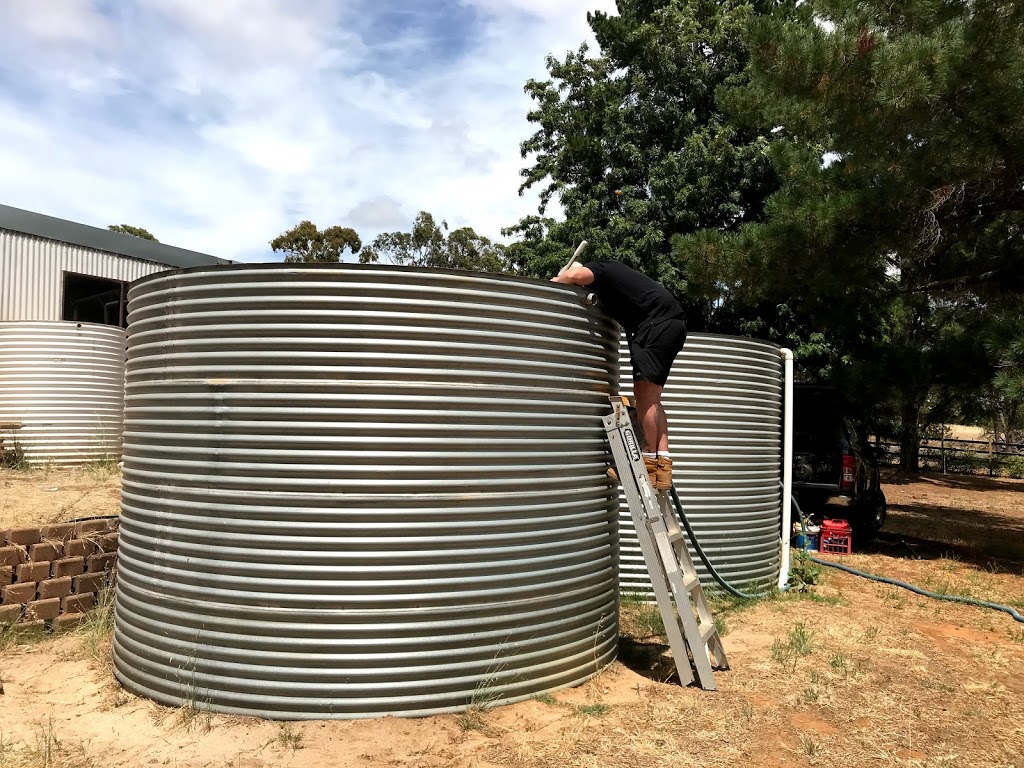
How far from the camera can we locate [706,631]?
495cm

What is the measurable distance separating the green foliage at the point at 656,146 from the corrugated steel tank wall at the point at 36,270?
10.6 meters

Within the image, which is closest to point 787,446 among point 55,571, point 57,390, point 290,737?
point 290,737

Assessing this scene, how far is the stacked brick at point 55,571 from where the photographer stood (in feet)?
18.2

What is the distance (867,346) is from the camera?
11461 millimetres

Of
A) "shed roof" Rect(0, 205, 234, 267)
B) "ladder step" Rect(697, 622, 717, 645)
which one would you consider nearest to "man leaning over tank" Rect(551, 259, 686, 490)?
"ladder step" Rect(697, 622, 717, 645)

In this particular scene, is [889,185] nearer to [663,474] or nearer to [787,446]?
[787,446]

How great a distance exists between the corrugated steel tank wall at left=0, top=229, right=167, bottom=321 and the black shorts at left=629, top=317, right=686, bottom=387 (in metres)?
16.8

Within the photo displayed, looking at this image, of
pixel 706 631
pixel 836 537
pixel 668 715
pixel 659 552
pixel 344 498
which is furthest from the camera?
pixel 836 537

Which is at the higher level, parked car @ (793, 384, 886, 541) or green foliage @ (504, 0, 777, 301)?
green foliage @ (504, 0, 777, 301)

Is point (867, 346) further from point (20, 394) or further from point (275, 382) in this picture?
point (20, 394)

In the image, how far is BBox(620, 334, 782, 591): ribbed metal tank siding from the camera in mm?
7137

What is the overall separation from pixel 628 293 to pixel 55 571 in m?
4.56

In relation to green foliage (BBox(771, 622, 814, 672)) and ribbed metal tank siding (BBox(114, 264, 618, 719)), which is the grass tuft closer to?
ribbed metal tank siding (BBox(114, 264, 618, 719))

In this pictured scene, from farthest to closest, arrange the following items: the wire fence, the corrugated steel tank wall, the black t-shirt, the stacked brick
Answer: the wire fence < the corrugated steel tank wall < the stacked brick < the black t-shirt
